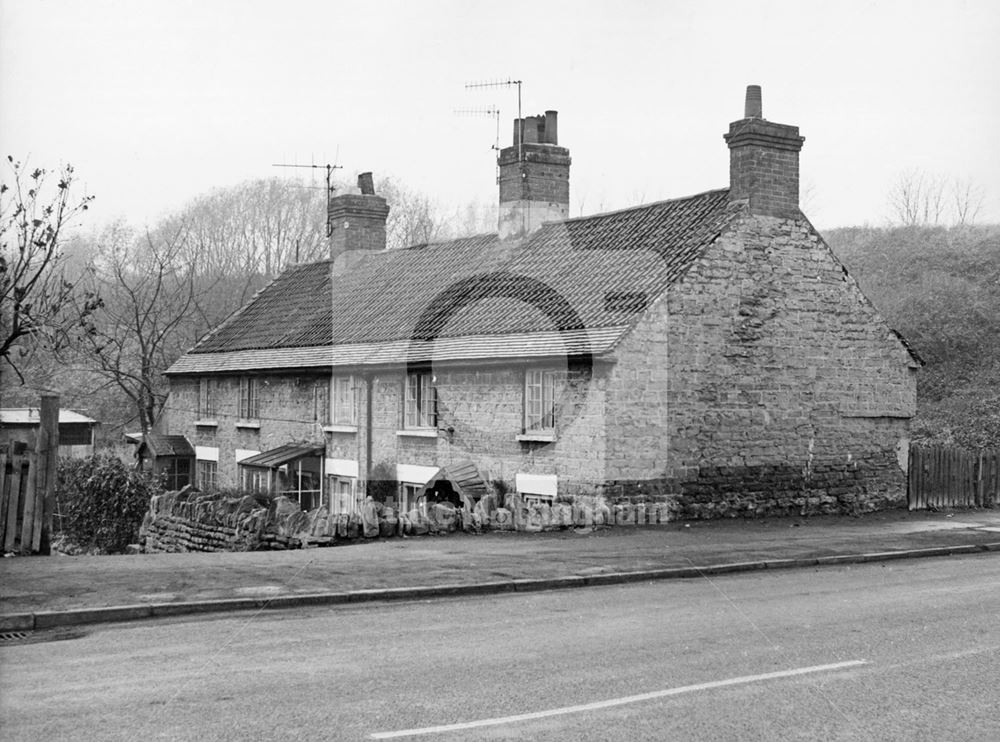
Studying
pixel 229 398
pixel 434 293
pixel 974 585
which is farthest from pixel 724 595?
pixel 229 398

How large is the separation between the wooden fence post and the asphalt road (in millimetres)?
4596

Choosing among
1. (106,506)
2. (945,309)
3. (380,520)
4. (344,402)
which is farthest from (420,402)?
(945,309)

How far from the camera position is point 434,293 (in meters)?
27.9

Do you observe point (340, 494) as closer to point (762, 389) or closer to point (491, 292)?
point (491, 292)

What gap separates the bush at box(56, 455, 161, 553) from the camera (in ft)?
98.1

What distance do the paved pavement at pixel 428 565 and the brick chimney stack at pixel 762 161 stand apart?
633 cm

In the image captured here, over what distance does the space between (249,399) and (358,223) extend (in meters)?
7.36

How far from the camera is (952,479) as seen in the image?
82.8ft

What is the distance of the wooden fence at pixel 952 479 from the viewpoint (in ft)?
81.0

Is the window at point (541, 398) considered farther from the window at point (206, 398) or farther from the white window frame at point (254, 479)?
the window at point (206, 398)

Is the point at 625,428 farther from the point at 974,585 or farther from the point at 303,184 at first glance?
the point at 303,184

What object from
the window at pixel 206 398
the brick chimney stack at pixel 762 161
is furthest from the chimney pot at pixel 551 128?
the window at pixel 206 398

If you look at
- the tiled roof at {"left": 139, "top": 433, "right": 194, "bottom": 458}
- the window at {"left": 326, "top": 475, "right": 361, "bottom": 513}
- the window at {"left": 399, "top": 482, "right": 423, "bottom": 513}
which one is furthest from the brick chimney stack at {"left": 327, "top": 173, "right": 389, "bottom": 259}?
the window at {"left": 399, "top": 482, "right": 423, "bottom": 513}

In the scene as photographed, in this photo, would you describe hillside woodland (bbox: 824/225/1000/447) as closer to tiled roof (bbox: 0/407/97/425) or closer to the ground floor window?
the ground floor window
